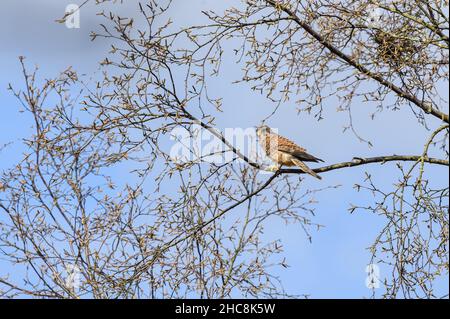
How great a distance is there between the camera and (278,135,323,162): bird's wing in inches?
333

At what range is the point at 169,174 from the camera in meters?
7.82

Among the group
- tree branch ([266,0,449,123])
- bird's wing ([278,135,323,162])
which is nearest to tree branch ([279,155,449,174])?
bird's wing ([278,135,323,162])

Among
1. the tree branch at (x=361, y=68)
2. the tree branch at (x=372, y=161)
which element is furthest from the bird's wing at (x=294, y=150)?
the tree branch at (x=361, y=68)

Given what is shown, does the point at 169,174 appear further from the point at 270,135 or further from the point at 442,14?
the point at 442,14

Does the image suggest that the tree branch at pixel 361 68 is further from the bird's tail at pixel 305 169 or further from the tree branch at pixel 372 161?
the bird's tail at pixel 305 169

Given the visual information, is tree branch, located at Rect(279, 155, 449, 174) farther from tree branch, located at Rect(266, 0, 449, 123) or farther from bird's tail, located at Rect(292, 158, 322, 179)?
tree branch, located at Rect(266, 0, 449, 123)

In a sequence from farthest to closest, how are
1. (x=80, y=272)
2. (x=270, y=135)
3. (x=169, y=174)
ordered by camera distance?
(x=270, y=135) → (x=80, y=272) → (x=169, y=174)

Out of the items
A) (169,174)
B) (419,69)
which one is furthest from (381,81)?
(169,174)

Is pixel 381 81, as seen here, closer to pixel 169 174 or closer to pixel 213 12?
pixel 213 12
